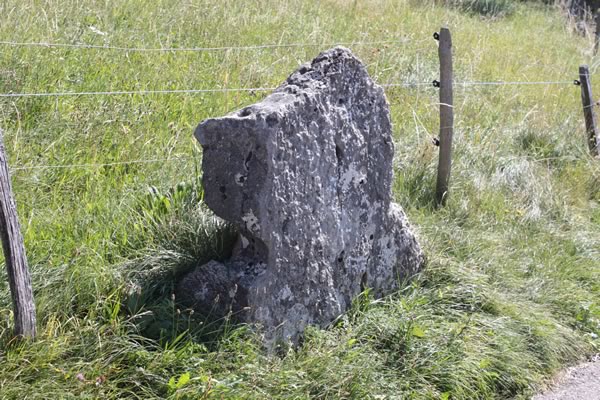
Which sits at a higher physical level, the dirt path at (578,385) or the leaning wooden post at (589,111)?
the leaning wooden post at (589,111)

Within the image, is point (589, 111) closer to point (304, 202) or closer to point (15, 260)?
point (304, 202)

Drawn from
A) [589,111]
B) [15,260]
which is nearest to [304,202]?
[15,260]

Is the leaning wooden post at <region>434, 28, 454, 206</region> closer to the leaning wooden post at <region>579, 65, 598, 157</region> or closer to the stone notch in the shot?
the stone notch

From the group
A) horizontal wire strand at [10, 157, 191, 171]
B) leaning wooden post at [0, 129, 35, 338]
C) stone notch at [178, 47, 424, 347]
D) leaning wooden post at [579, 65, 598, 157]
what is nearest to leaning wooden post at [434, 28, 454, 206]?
stone notch at [178, 47, 424, 347]

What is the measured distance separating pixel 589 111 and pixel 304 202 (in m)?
5.33

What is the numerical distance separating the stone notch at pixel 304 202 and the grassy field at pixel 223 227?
0.19m

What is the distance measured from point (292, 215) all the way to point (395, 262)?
45.4 inches

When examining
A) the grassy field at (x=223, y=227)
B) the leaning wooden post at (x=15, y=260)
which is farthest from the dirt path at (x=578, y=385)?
the leaning wooden post at (x=15, y=260)

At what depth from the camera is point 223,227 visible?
486 cm

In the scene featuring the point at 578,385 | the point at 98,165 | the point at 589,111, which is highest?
the point at 98,165

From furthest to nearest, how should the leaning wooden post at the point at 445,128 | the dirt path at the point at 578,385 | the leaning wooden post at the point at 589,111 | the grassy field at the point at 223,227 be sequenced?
1. the leaning wooden post at the point at 589,111
2. the leaning wooden post at the point at 445,128
3. the dirt path at the point at 578,385
4. the grassy field at the point at 223,227

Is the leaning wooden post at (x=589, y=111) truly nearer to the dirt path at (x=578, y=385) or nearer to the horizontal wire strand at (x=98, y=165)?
the dirt path at (x=578, y=385)

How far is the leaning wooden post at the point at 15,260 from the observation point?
3576mm

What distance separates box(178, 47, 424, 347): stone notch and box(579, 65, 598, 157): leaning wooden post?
4259mm
